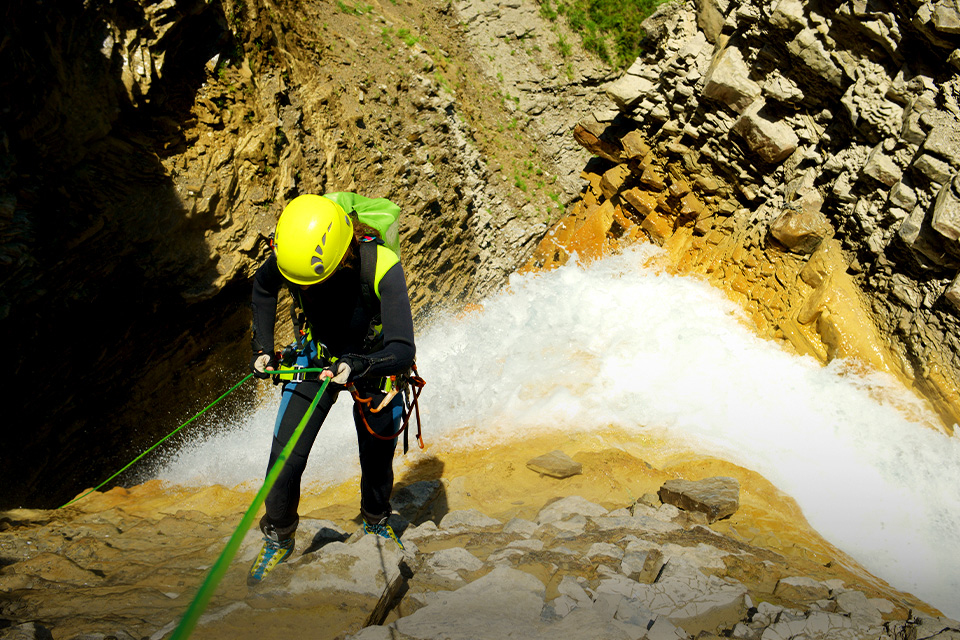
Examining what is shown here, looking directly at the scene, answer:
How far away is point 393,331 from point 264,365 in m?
0.88

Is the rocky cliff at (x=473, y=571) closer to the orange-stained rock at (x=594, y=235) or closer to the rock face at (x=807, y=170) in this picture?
the rock face at (x=807, y=170)

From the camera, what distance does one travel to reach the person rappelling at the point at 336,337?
9.55ft

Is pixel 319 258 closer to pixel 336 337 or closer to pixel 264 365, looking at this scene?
pixel 336 337

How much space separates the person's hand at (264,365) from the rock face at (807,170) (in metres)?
7.56

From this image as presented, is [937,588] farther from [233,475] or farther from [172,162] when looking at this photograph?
[172,162]

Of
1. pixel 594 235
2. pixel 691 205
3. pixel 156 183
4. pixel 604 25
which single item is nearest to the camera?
pixel 156 183

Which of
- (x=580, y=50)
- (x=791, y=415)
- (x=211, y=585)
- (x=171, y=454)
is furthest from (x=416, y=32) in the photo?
(x=211, y=585)

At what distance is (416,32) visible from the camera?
10195 millimetres

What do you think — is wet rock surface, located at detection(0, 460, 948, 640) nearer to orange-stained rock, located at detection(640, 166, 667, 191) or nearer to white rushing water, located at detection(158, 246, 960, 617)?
white rushing water, located at detection(158, 246, 960, 617)

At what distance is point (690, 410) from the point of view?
7359 millimetres

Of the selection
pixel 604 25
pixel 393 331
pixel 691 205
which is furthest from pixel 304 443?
pixel 604 25

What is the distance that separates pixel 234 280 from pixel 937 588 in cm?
729

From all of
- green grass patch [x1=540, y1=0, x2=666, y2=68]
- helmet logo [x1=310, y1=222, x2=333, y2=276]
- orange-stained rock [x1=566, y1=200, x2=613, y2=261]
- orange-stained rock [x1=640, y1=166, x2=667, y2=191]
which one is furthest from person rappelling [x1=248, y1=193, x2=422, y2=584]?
green grass patch [x1=540, y1=0, x2=666, y2=68]

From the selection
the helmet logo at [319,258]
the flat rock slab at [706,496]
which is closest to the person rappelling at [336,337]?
the helmet logo at [319,258]
